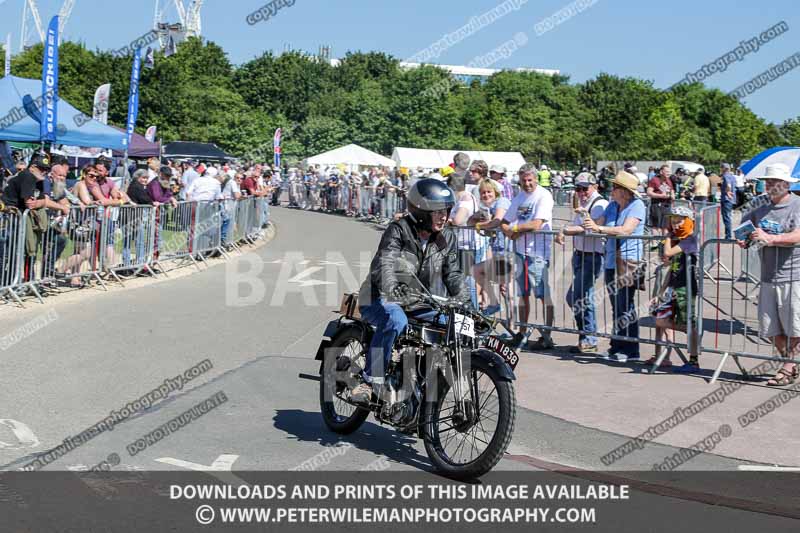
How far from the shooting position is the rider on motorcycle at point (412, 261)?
627 cm

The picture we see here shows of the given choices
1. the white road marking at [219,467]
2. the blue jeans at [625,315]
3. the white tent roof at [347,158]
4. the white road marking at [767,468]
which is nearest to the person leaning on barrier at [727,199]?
the blue jeans at [625,315]

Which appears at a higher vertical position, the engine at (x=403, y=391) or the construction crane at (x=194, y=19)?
the construction crane at (x=194, y=19)

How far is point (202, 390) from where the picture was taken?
845cm

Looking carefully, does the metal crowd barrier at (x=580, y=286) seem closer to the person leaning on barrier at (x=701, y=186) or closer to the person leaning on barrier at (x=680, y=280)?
the person leaning on barrier at (x=680, y=280)

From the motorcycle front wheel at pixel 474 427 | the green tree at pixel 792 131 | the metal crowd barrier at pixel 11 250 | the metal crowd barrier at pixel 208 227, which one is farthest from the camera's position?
the green tree at pixel 792 131

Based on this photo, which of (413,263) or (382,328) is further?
(413,263)

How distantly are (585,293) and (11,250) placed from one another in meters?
7.25

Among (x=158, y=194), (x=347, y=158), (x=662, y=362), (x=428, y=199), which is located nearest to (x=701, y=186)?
(x=158, y=194)

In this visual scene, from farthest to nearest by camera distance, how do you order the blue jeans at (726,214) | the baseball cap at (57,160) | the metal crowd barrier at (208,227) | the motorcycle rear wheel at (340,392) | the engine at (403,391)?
1. the blue jeans at (726,214)
2. the metal crowd barrier at (208,227)
3. the baseball cap at (57,160)
4. the motorcycle rear wheel at (340,392)
5. the engine at (403,391)

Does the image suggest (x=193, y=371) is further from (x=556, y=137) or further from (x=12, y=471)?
(x=556, y=137)

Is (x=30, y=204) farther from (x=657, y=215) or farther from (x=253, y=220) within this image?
(x=657, y=215)

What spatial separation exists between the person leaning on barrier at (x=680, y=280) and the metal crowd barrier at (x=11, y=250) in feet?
26.2

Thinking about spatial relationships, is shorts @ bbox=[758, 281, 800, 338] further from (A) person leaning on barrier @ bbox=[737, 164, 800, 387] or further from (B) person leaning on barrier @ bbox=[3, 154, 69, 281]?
(B) person leaning on barrier @ bbox=[3, 154, 69, 281]

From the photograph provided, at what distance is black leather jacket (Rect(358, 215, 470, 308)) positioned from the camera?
6344 millimetres
